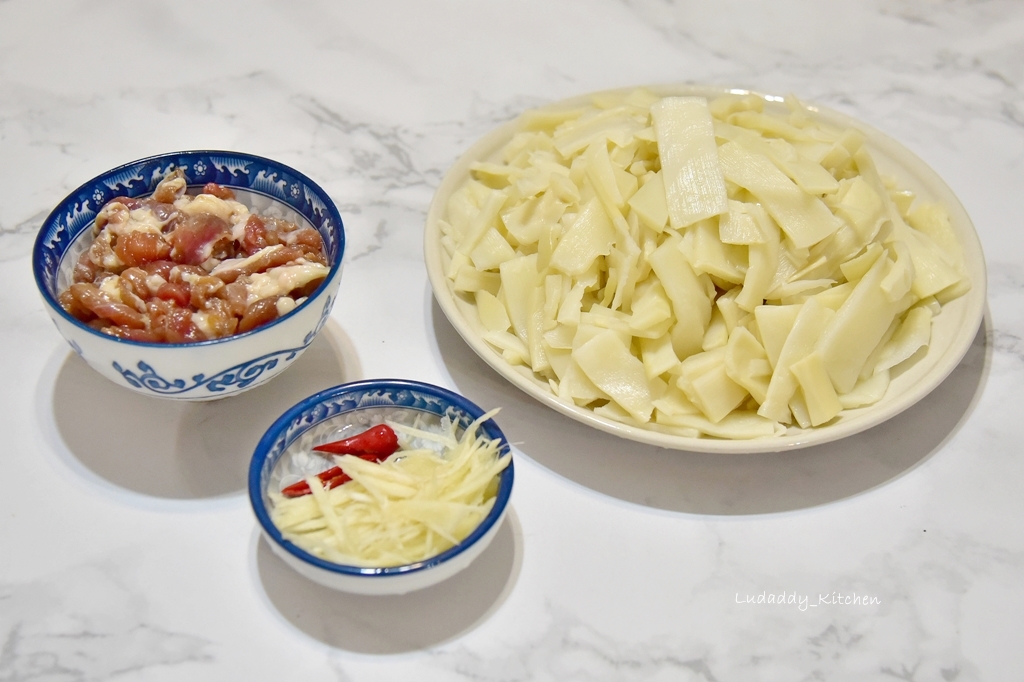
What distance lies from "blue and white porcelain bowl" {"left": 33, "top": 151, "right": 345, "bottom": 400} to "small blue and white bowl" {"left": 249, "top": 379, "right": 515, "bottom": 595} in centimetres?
12

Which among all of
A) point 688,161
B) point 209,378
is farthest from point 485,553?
point 688,161

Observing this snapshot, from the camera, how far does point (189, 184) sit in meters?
1.82

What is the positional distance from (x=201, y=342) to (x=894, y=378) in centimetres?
123

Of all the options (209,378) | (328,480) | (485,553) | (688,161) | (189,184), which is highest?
(688,161)

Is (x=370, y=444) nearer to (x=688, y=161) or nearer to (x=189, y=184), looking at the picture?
(x=189, y=184)

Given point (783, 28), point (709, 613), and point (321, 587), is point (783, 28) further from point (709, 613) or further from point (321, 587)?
point (321, 587)

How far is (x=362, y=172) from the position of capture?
240 centimetres

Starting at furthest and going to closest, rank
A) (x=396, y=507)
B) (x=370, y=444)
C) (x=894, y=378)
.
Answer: (x=894, y=378) → (x=370, y=444) → (x=396, y=507)

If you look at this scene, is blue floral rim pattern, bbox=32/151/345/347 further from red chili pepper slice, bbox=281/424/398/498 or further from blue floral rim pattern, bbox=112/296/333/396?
red chili pepper slice, bbox=281/424/398/498

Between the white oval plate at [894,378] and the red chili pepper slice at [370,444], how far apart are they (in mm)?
246

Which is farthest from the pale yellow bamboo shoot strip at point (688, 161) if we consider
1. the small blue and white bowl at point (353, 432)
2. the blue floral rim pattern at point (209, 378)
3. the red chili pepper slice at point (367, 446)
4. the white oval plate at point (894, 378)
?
the blue floral rim pattern at point (209, 378)

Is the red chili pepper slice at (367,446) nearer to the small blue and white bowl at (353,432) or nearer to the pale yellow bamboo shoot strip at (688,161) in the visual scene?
the small blue and white bowl at (353,432)

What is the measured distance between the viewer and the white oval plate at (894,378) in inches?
62.2

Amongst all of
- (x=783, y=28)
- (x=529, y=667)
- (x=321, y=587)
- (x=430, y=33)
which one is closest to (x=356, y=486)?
(x=321, y=587)
